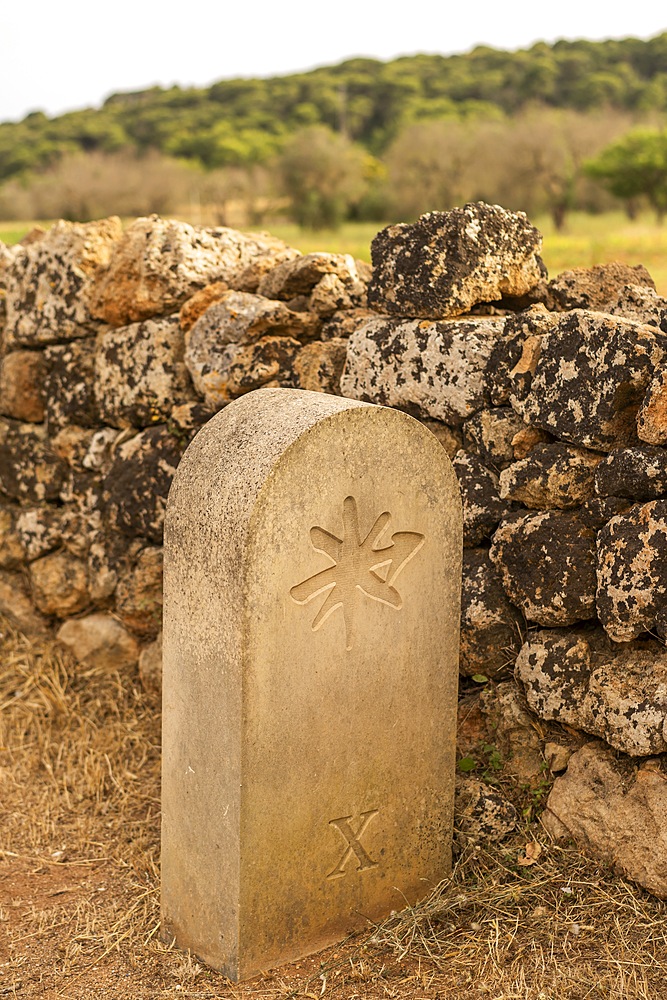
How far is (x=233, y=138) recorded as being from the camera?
75.0 feet

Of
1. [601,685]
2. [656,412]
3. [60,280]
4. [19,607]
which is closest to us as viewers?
[656,412]

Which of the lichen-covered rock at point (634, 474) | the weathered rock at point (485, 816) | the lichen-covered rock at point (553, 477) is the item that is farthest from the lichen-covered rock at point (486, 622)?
the lichen-covered rock at point (634, 474)

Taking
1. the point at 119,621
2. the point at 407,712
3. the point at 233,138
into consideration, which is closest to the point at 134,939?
the point at 407,712

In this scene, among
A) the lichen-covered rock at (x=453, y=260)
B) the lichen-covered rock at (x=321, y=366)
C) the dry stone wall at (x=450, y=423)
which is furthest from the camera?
the lichen-covered rock at (x=321, y=366)

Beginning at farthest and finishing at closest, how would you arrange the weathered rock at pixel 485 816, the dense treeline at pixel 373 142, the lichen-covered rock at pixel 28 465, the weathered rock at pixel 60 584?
the dense treeline at pixel 373 142 → the lichen-covered rock at pixel 28 465 → the weathered rock at pixel 60 584 → the weathered rock at pixel 485 816

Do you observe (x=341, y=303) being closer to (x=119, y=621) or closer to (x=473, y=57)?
(x=119, y=621)

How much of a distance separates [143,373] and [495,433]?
5.39 feet

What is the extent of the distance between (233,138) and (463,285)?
829 inches

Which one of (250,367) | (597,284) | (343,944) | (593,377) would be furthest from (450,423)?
(343,944)

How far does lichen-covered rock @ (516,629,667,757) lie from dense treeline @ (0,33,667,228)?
8.16 metres

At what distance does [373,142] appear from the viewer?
23531mm

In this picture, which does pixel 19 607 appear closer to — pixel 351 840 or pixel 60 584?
pixel 60 584

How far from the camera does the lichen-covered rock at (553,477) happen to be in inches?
117

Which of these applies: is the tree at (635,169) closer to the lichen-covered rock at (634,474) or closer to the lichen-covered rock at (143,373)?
the lichen-covered rock at (143,373)
